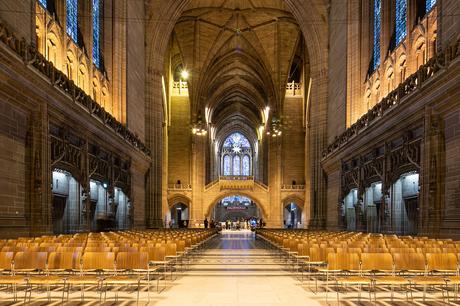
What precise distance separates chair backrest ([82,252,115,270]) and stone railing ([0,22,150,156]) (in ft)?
23.7

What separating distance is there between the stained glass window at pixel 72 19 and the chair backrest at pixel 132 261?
16904 mm

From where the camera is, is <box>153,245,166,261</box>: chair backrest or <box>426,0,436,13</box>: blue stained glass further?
<box>426,0,436,13</box>: blue stained glass

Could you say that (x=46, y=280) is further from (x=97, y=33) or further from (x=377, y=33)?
(x=377, y=33)

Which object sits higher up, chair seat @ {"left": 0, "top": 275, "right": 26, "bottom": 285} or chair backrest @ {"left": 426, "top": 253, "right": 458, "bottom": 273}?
chair backrest @ {"left": 426, "top": 253, "right": 458, "bottom": 273}

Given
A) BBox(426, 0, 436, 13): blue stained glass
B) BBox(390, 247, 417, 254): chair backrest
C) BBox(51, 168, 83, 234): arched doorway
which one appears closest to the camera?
BBox(390, 247, 417, 254): chair backrest

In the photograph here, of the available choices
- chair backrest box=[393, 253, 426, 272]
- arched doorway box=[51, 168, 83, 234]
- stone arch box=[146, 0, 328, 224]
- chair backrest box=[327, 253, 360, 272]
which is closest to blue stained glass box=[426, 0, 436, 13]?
chair backrest box=[393, 253, 426, 272]

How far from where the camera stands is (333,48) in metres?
34.6

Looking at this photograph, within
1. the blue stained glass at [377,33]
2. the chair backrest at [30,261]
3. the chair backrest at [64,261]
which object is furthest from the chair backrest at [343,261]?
the blue stained glass at [377,33]

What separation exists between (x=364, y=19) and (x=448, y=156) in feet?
52.0

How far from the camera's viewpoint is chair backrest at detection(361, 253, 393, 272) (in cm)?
859

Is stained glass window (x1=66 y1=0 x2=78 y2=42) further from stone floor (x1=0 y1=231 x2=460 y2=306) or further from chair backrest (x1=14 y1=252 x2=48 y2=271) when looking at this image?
chair backrest (x1=14 y1=252 x2=48 y2=271)

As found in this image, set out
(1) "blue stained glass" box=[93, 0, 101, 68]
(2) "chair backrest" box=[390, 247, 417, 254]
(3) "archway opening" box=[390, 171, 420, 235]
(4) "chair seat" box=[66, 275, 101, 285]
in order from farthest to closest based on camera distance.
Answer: (1) "blue stained glass" box=[93, 0, 101, 68]
(3) "archway opening" box=[390, 171, 420, 235]
(2) "chair backrest" box=[390, 247, 417, 254]
(4) "chair seat" box=[66, 275, 101, 285]

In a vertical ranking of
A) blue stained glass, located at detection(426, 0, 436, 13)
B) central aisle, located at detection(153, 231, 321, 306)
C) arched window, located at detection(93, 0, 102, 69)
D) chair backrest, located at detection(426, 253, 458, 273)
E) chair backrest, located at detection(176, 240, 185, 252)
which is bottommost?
central aisle, located at detection(153, 231, 321, 306)

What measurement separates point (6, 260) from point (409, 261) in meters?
6.96
